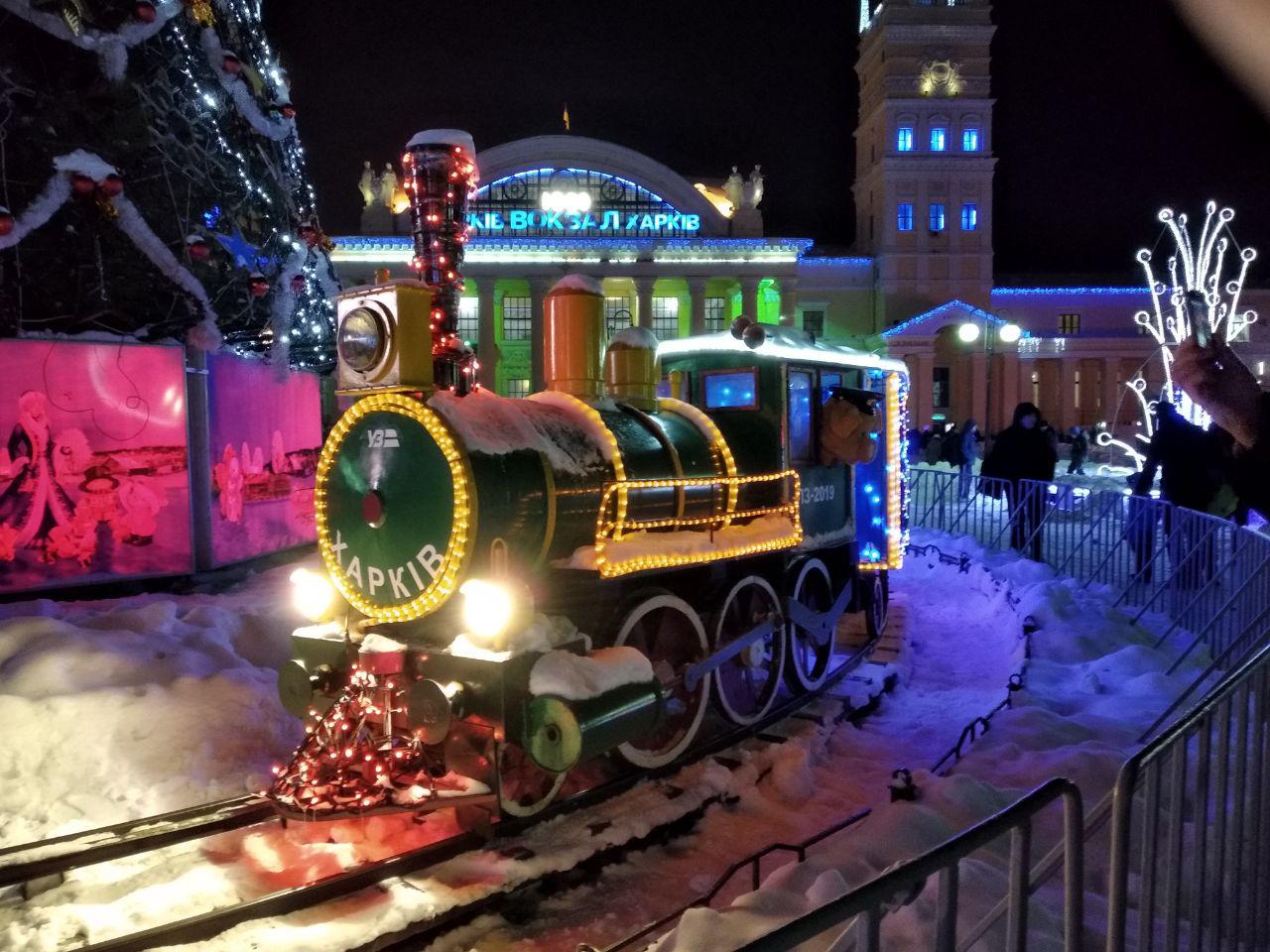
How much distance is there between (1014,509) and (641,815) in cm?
881

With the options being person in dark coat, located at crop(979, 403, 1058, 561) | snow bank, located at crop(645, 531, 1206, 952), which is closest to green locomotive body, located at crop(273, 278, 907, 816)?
snow bank, located at crop(645, 531, 1206, 952)

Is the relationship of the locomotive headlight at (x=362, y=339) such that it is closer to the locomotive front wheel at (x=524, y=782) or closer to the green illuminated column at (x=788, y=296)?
the locomotive front wheel at (x=524, y=782)

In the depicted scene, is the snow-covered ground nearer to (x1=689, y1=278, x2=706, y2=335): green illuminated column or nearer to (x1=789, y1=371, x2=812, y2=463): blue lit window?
(x1=789, y1=371, x2=812, y2=463): blue lit window

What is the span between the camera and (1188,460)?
9523 mm

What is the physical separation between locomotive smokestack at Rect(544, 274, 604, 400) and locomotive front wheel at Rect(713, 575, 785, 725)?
1788 millimetres

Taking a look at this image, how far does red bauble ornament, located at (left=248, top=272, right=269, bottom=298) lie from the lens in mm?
9953

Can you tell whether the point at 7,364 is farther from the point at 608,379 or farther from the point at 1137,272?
the point at 1137,272

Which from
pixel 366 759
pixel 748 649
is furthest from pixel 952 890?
pixel 748 649

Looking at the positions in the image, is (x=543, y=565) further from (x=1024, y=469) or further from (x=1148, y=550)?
(x=1024, y=469)

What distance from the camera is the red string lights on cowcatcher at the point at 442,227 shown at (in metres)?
4.71

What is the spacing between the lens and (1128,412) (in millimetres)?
43719

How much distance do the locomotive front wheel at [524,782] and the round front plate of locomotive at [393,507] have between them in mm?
887

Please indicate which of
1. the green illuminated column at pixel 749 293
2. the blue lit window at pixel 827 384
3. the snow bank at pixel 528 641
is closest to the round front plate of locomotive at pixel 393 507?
the snow bank at pixel 528 641

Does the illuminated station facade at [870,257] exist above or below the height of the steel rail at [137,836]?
above
